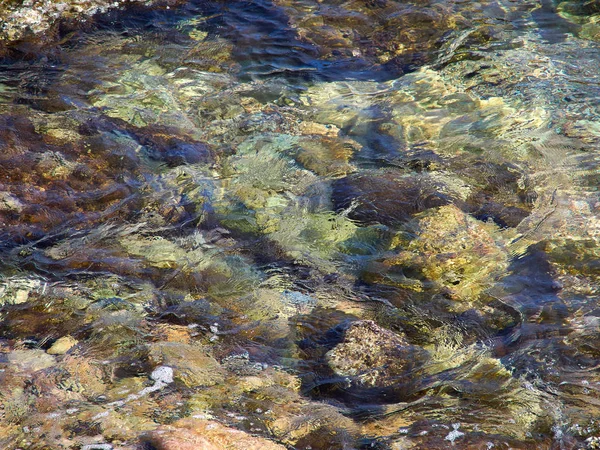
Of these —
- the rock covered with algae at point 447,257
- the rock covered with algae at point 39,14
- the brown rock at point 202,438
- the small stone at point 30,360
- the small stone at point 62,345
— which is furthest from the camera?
the rock covered with algae at point 39,14

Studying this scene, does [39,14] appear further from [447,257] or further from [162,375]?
[447,257]

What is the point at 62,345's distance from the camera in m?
3.26

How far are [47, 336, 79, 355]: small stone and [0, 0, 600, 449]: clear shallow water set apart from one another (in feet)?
0.05

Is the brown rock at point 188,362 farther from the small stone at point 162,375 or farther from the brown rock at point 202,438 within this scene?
the brown rock at point 202,438

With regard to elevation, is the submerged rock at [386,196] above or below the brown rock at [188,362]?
above

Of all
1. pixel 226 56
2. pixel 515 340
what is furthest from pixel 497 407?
pixel 226 56

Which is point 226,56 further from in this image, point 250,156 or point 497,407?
point 497,407

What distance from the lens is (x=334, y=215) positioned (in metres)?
4.47

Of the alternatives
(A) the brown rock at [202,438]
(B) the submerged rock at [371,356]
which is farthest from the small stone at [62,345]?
(B) the submerged rock at [371,356]

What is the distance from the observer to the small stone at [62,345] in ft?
10.5

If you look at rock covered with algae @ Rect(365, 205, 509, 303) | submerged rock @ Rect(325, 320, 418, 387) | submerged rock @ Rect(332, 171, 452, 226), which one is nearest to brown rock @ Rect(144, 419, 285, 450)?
submerged rock @ Rect(325, 320, 418, 387)

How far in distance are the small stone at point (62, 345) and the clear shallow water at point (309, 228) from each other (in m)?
0.02

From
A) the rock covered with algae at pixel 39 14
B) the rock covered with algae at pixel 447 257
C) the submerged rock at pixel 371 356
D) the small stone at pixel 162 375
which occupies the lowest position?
the submerged rock at pixel 371 356

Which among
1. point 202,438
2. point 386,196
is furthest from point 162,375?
point 386,196
